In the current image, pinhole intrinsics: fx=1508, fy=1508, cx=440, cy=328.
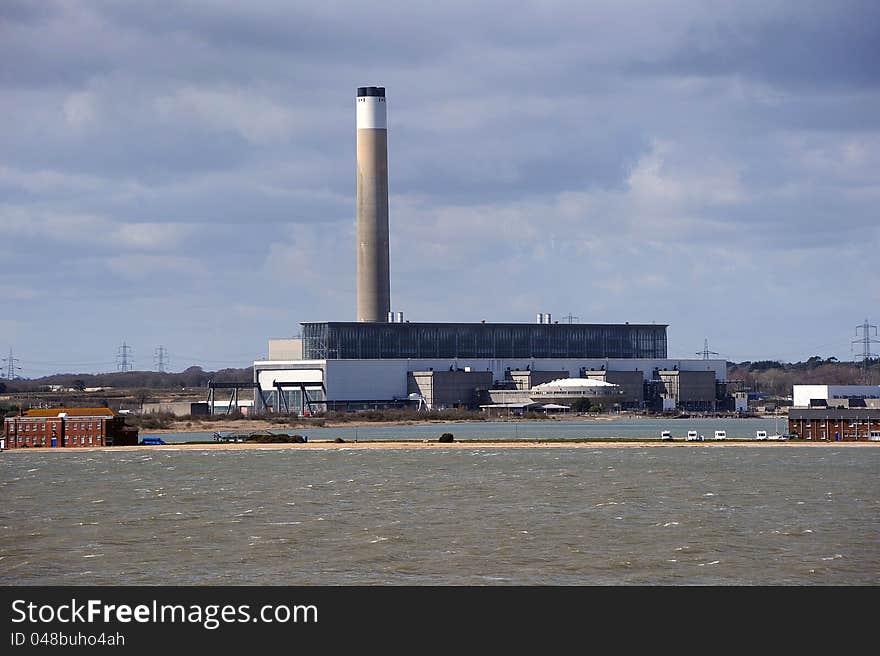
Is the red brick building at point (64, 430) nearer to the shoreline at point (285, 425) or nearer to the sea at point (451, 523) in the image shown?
the sea at point (451, 523)

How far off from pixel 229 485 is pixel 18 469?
24304mm

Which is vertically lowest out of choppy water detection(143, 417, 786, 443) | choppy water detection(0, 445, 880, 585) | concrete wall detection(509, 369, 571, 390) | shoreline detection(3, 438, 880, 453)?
choppy water detection(0, 445, 880, 585)

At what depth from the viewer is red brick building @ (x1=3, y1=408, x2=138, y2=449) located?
123250mm

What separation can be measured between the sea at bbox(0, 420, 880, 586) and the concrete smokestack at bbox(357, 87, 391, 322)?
8384 centimetres

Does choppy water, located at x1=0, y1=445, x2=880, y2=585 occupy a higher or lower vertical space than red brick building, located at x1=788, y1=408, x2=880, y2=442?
lower

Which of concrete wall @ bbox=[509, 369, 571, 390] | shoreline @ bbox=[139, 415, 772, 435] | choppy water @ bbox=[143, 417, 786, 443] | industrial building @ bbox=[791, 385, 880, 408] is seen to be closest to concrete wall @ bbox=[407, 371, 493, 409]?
concrete wall @ bbox=[509, 369, 571, 390]

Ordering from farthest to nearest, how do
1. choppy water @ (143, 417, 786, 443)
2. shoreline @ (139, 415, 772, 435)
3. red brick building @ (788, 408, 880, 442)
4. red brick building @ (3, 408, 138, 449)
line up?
shoreline @ (139, 415, 772, 435)
choppy water @ (143, 417, 786, 443)
red brick building @ (3, 408, 138, 449)
red brick building @ (788, 408, 880, 442)

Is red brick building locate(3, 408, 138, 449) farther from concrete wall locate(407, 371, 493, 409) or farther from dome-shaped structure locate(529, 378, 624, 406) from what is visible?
dome-shaped structure locate(529, 378, 624, 406)

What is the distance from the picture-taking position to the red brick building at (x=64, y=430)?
123250 millimetres

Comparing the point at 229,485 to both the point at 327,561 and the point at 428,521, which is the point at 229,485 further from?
the point at 327,561

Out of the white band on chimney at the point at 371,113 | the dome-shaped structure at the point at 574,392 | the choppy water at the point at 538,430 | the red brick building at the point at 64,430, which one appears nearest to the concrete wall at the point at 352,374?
the dome-shaped structure at the point at 574,392

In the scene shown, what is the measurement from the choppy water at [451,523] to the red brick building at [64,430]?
30459 millimetres
